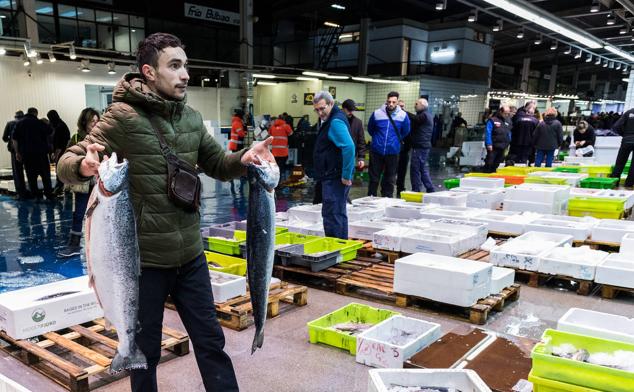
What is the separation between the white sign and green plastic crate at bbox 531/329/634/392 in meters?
22.2

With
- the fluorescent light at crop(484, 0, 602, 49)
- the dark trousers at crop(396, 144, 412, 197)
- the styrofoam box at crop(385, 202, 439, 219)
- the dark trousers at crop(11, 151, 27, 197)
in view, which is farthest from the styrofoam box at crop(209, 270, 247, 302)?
the dark trousers at crop(11, 151, 27, 197)

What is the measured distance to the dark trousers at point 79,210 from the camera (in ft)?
19.0

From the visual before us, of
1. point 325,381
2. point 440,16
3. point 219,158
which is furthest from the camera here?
point 440,16

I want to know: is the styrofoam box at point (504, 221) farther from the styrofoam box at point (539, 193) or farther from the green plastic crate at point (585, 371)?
the green plastic crate at point (585, 371)

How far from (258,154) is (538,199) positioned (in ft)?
18.6

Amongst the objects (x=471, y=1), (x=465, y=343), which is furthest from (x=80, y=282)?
(x=471, y=1)

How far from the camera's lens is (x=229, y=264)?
4605 millimetres

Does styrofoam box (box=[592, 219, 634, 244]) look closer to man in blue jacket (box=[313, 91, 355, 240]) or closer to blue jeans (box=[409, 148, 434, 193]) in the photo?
man in blue jacket (box=[313, 91, 355, 240])

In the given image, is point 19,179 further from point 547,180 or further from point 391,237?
point 547,180

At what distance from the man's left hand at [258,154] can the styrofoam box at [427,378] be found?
45.5 inches

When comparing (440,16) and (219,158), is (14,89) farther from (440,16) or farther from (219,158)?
(440,16)

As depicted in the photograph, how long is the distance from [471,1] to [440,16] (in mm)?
13952

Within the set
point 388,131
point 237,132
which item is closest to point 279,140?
point 237,132

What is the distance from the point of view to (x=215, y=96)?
59.8 ft
